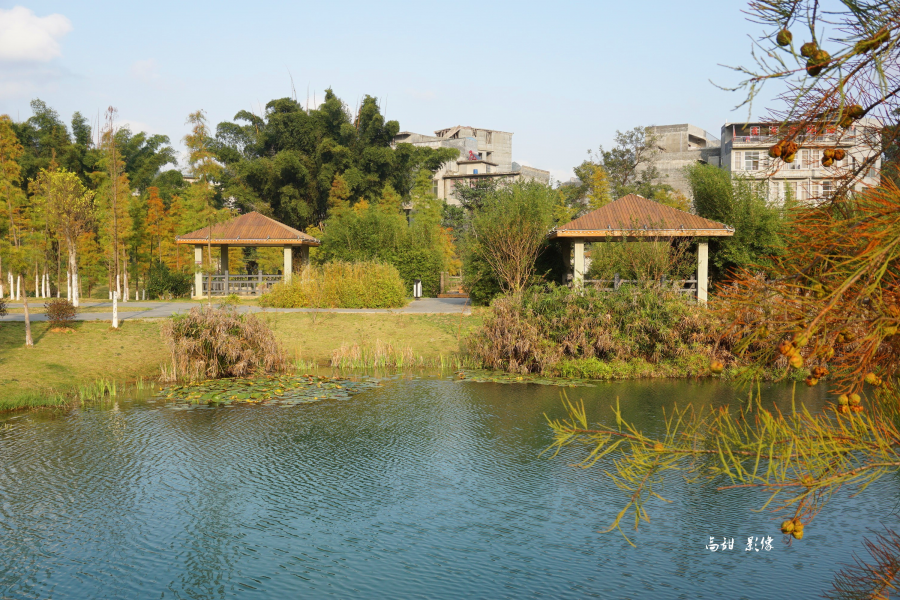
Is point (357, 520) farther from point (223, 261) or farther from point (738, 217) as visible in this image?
point (223, 261)

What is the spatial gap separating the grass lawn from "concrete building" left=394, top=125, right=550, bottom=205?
42.5 m

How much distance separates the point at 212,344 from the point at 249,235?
54.3ft

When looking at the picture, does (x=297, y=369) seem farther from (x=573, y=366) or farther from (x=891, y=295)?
(x=891, y=295)

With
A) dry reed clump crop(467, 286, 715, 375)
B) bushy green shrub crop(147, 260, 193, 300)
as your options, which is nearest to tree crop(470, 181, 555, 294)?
dry reed clump crop(467, 286, 715, 375)

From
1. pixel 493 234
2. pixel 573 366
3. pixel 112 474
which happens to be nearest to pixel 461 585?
pixel 112 474

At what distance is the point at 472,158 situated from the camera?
66.2 meters

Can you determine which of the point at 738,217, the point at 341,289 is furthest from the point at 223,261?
the point at 738,217

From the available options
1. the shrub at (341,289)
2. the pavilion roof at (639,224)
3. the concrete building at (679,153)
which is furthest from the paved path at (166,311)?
the concrete building at (679,153)

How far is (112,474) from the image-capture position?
27.8 feet

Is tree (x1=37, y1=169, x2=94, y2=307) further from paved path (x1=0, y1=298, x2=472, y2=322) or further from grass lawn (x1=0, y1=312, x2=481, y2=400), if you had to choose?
grass lawn (x1=0, y1=312, x2=481, y2=400)

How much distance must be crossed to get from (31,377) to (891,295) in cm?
1435

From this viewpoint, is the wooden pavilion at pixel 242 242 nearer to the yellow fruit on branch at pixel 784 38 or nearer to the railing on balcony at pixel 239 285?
the railing on balcony at pixel 239 285

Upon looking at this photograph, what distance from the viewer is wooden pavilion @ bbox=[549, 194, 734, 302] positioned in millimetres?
21328

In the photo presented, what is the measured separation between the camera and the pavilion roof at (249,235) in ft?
94.6
